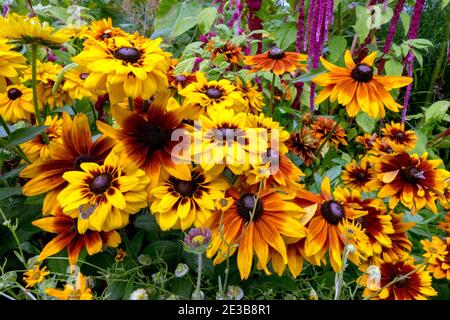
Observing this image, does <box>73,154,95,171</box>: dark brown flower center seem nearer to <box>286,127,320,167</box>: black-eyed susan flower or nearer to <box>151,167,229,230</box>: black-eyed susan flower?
<box>151,167,229,230</box>: black-eyed susan flower

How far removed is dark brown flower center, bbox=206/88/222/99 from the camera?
680 millimetres

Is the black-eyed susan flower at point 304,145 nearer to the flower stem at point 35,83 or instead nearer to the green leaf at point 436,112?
the flower stem at point 35,83

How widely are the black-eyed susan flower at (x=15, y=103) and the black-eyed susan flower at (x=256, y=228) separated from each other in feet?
1.47

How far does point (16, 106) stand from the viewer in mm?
779

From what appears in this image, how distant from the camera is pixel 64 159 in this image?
0.60 metres

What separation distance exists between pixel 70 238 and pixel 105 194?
10 cm

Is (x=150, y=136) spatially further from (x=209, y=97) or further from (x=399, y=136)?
(x=399, y=136)

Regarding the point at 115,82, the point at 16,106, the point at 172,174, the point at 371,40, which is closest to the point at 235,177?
the point at 172,174

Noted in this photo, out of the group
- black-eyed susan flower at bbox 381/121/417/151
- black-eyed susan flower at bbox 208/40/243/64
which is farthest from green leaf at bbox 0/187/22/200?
black-eyed susan flower at bbox 381/121/417/151

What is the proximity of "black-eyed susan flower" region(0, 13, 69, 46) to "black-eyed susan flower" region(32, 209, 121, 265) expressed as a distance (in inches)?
9.5

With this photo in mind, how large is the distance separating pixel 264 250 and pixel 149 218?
0.61 ft

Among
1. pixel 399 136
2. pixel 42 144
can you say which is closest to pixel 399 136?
pixel 399 136

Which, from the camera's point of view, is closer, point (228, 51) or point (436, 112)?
point (228, 51)
